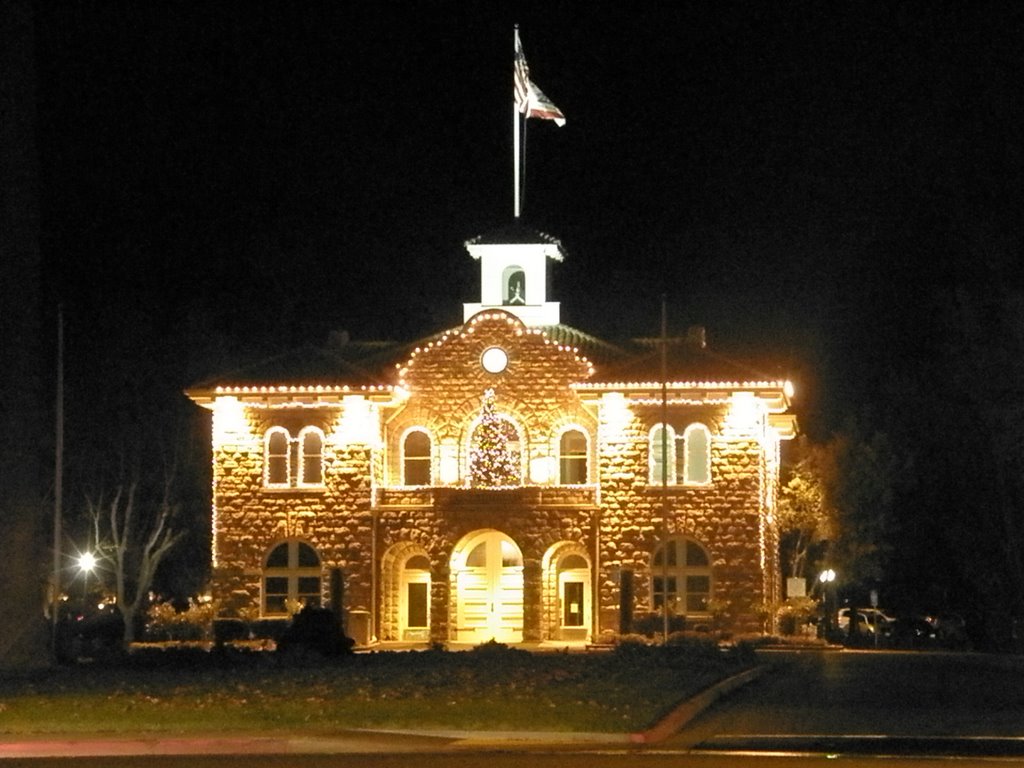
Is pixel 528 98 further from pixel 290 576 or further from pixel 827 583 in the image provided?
pixel 827 583

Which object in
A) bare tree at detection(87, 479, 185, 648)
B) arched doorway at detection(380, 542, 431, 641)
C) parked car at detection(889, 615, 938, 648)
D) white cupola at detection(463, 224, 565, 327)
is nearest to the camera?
arched doorway at detection(380, 542, 431, 641)

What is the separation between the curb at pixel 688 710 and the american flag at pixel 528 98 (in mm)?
24809

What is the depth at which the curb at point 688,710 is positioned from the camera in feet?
87.1

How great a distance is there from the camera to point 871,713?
29734mm

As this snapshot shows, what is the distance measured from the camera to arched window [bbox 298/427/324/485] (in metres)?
57.5

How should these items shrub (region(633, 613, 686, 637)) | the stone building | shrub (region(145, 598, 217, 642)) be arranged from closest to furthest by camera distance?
shrub (region(633, 613, 686, 637)) → shrub (region(145, 598, 217, 642)) → the stone building

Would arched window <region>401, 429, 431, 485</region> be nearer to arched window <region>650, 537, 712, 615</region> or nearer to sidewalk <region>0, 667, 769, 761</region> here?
arched window <region>650, 537, 712, 615</region>

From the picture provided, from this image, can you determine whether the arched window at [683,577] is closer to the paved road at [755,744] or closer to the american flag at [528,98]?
the american flag at [528,98]

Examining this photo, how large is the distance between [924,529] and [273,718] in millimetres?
48140

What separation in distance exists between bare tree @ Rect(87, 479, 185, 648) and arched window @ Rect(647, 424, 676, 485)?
54.9ft

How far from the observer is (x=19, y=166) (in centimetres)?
3694

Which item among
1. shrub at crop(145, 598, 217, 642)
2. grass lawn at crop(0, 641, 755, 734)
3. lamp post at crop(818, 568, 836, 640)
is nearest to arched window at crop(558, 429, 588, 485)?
shrub at crop(145, 598, 217, 642)

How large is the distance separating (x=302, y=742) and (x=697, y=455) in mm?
31607

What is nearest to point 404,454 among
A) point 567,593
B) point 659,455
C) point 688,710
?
point 567,593
